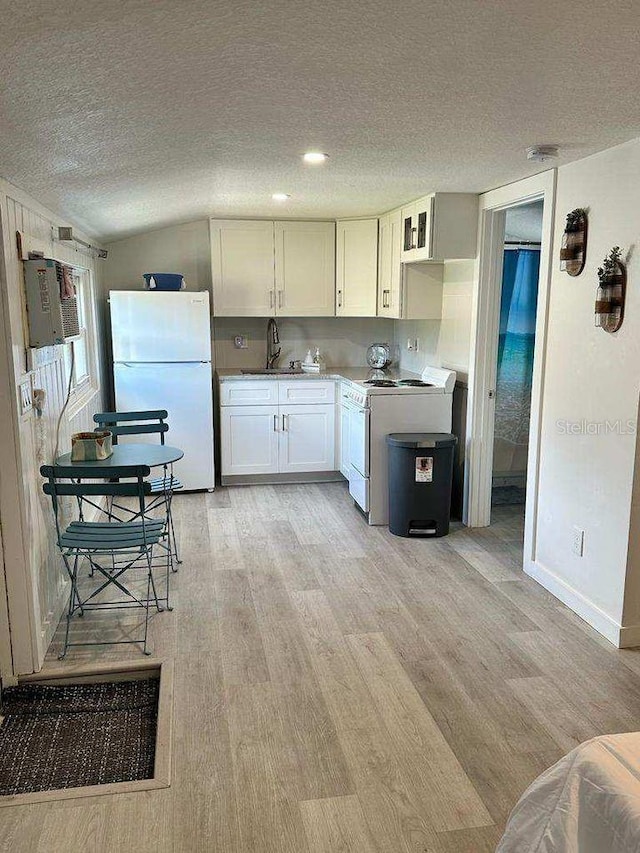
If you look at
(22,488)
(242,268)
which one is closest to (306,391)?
(242,268)

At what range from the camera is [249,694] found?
276 cm

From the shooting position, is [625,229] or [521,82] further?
[625,229]

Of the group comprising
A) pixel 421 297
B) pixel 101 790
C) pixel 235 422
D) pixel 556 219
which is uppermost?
pixel 556 219

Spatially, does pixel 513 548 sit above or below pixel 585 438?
below

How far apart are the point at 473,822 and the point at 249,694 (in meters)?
1.02

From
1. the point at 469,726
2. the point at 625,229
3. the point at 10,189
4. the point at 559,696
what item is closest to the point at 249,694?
the point at 469,726

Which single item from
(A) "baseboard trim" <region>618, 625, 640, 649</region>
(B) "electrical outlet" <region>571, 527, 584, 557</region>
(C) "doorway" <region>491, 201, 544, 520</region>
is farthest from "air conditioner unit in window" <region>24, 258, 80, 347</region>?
(C) "doorway" <region>491, 201, 544, 520</region>

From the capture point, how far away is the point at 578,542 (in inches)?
135

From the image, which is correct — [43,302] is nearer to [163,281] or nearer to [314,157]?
[314,157]

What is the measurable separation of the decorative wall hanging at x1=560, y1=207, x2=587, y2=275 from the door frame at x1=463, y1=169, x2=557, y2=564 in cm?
29

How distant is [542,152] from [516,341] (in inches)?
107

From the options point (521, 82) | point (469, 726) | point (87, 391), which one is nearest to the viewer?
point (521, 82)

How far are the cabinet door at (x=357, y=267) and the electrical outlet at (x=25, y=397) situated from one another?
3350 mm

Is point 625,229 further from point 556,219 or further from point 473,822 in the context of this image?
point 473,822
